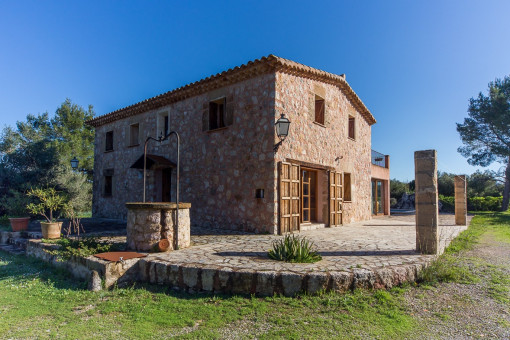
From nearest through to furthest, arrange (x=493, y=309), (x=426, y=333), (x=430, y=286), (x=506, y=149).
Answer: (x=426, y=333), (x=493, y=309), (x=430, y=286), (x=506, y=149)

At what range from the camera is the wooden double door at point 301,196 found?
780 cm

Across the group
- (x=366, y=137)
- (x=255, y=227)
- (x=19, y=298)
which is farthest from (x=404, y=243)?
(x=366, y=137)

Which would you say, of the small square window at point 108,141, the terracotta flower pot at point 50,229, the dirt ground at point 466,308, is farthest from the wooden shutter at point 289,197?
the small square window at point 108,141

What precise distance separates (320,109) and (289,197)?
357 centimetres

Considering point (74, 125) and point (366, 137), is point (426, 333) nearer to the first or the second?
point (366, 137)

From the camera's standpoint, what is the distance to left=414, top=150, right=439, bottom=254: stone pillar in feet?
17.0

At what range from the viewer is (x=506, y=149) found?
19.5 metres

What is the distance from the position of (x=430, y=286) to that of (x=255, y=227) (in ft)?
14.5

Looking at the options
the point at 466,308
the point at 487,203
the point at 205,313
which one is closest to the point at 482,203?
the point at 487,203

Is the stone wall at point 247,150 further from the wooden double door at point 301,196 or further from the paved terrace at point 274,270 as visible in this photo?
the paved terrace at point 274,270

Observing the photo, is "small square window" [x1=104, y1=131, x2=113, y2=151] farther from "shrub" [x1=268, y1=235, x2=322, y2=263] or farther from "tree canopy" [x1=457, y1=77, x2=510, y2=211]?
"tree canopy" [x1=457, y1=77, x2=510, y2=211]

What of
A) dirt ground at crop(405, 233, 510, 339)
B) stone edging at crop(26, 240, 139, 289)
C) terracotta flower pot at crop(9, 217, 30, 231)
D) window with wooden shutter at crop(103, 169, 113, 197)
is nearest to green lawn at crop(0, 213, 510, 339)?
dirt ground at crop(405, 233, 510, 339)

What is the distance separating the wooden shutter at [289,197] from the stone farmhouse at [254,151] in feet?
0.09

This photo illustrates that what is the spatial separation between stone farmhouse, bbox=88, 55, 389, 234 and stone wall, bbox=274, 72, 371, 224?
0.03 m
